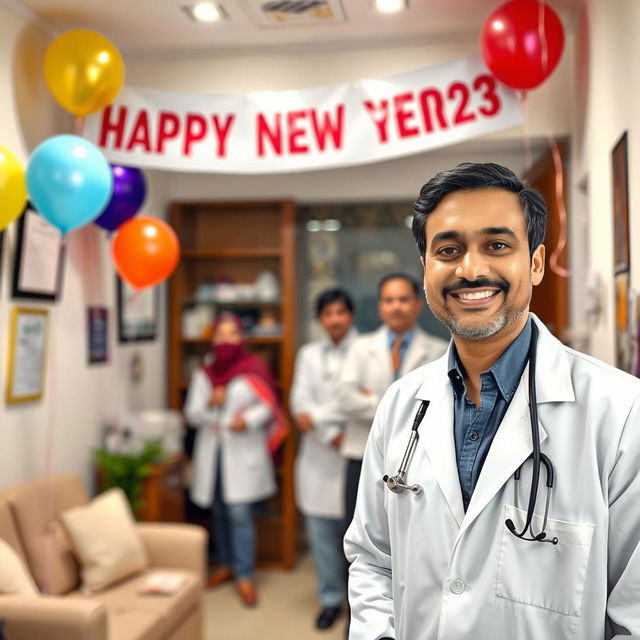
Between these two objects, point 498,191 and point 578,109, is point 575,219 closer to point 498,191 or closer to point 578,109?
point 578,109

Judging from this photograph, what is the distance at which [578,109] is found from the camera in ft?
11.2

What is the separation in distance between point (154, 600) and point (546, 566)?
221 centimetres

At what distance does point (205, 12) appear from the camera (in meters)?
3.27

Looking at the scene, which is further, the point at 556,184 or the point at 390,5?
the point at 556,184

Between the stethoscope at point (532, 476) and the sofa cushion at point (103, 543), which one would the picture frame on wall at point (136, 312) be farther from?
the stethoscope at point (532, 476)

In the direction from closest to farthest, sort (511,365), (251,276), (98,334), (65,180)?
(511,365) < (65,180) < (98,334) < (251,276)

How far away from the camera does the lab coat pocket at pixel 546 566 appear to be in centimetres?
121

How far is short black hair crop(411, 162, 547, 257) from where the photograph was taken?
132 cm

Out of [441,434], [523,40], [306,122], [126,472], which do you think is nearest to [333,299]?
[306,122]

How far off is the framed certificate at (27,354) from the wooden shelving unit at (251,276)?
1.52 m

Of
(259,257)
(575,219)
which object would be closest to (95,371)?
(259,257)

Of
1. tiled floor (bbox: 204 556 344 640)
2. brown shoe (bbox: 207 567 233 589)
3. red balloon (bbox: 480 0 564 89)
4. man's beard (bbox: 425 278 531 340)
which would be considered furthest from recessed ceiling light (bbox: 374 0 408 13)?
brown shoe (bbox: 207 567 233 589)

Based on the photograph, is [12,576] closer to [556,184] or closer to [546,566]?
[546,566]

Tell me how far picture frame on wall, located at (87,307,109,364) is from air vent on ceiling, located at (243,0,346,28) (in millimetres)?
1691
